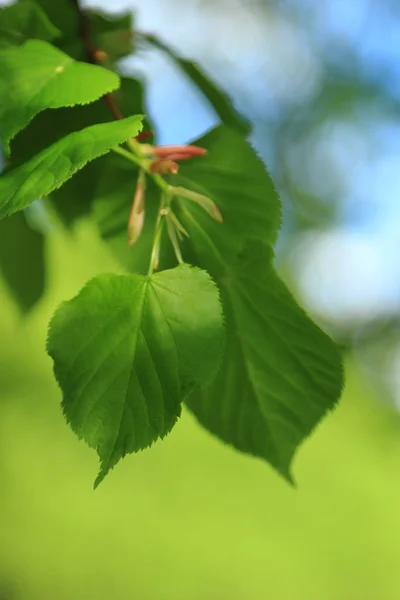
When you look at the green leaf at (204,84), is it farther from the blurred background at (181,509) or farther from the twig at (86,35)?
the blurred background at (181,509)

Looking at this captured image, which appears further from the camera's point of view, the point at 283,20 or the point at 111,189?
the point at 283,20

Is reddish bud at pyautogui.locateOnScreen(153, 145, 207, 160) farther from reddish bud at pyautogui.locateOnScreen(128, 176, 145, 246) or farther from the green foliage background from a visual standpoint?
the green foliage background

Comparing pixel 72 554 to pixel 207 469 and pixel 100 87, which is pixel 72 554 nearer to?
pixel 207 469

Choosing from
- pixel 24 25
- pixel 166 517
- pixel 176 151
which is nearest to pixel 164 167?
pixel 176 151

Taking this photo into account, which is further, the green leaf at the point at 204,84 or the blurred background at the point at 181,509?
the blurred background at the point at 181,509

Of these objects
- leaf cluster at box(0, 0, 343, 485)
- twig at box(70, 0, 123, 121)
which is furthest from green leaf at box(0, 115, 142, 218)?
twig at box(70, 0, 123, 121)

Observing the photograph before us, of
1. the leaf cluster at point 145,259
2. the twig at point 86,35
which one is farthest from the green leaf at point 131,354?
the twig at point 86,35

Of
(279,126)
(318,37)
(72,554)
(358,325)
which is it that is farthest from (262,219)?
(318,37)
